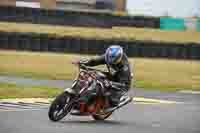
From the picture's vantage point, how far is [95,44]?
29.5 meters

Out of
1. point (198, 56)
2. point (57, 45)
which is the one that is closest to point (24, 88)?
point (57, 45)

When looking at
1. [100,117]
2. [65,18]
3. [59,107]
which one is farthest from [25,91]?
[65,18]

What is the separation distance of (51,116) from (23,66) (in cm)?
1399

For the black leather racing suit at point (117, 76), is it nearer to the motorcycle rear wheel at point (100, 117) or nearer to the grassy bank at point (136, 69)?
the motorcycle rear wheel at point (100, 117)

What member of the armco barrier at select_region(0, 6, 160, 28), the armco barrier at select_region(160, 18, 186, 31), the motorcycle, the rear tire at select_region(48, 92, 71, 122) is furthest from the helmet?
the armco barrier at select_region(160, 18, 186, 31)

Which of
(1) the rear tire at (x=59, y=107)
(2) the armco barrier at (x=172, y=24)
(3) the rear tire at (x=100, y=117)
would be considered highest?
(1) the rear tire at (x=59, y=107)

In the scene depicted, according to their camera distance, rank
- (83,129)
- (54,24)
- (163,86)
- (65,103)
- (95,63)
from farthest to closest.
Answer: (54,24)
(163,86)
(95,63)
(65,103)
(83,129)

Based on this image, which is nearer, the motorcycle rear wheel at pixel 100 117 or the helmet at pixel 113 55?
the helmet at pixel 113 55

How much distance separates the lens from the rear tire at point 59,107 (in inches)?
469

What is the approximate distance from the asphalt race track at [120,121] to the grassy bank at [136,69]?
645cm

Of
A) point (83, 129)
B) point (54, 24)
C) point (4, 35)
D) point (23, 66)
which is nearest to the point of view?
point (83, 129)

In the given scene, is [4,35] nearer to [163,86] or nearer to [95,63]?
[163,86]

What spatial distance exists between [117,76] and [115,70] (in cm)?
14

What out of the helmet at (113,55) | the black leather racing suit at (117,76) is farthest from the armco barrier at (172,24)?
the helmet at (113,55)
